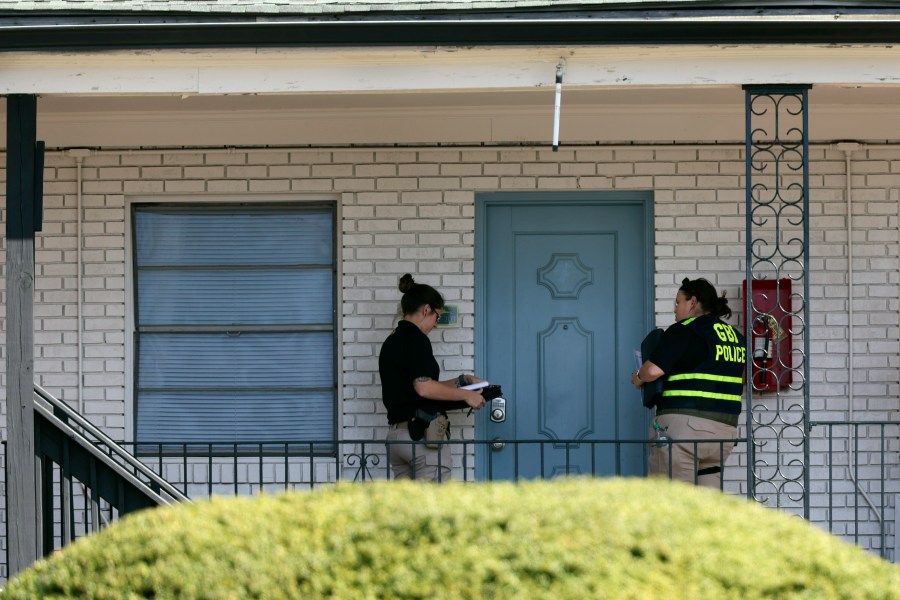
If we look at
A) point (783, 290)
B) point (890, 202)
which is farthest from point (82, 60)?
point (890, 202)

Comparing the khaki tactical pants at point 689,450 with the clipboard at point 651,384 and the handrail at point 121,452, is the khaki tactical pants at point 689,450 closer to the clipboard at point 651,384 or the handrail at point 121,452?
the clipboard at point 651,384

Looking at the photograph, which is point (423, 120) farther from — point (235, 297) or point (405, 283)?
point (235, 297)

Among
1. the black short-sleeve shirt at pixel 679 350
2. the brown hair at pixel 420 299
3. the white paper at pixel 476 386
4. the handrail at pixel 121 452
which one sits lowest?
the handrail at pixel 121 452

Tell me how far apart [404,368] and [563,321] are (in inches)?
45.7

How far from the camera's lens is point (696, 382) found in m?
7.43

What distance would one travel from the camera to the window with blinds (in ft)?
27.7

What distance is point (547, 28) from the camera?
617 cm

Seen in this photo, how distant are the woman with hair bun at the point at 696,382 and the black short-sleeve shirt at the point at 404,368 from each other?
3.89 feet

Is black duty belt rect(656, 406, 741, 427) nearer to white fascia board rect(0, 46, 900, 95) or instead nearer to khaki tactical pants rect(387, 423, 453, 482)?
khaki tactical pants rect(387, 423, 453, 482)

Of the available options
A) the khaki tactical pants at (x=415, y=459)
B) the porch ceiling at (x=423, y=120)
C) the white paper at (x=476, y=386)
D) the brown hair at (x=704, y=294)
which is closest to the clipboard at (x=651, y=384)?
the brown hair at (x=704, y=294)

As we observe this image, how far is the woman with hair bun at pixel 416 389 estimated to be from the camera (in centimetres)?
766

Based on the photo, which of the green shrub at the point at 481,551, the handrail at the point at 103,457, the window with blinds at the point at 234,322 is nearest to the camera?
the green shrub at the point at 481,551

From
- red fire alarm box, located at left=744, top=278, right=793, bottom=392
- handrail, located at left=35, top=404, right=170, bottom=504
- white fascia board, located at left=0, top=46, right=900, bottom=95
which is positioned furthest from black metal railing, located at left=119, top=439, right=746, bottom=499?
white fascia board, located at left=0, top=46, right=900, bottom=95

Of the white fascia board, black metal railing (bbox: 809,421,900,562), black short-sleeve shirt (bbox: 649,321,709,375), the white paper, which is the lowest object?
black metal railing (bbox: 809,421,900,562)
